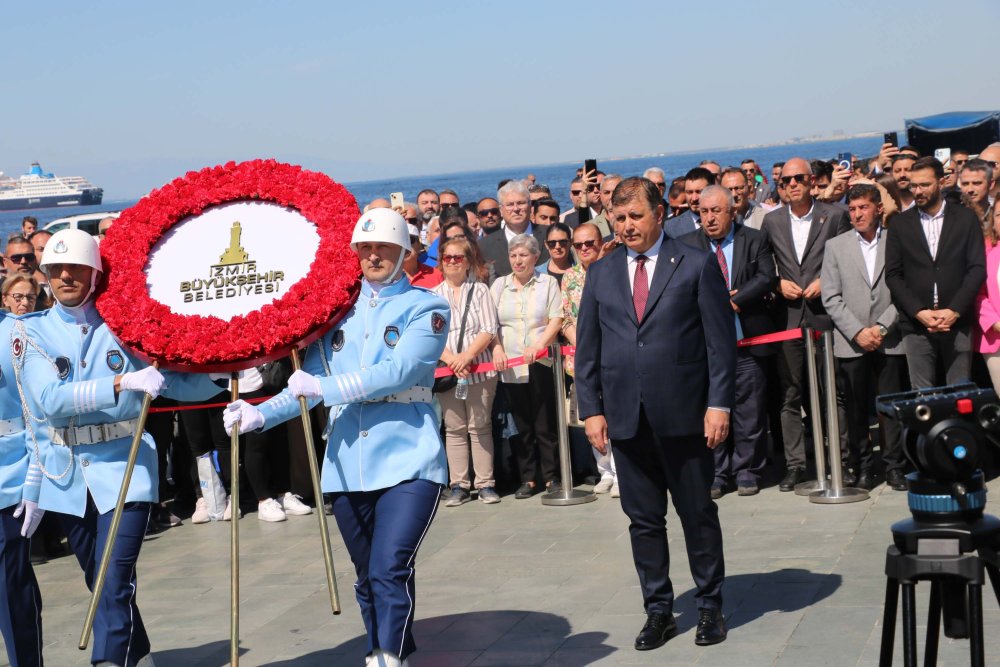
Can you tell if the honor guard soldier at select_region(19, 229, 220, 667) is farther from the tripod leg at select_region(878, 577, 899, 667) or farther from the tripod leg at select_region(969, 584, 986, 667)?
the tripod leg at select_region(969, 584, 986, 667)

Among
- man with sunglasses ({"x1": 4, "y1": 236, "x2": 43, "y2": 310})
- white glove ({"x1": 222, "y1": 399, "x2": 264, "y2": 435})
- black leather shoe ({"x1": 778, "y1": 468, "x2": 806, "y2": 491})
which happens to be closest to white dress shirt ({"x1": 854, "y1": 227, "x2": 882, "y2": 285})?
black leather shoe ({"x1": 778, "y1": 468, "x2": 806, "y2": 491})

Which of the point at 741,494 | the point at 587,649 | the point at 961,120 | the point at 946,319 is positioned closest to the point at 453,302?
the point at 741,494

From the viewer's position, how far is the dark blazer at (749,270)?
896 centimetres

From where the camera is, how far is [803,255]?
9.34 meters

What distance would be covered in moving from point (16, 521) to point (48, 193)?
171 m

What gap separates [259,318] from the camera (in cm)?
548

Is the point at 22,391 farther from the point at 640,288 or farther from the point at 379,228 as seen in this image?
the point at 640,288

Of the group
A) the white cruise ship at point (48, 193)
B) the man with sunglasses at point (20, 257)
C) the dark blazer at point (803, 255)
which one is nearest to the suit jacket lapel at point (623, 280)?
the dark blazer at point (803, 255)

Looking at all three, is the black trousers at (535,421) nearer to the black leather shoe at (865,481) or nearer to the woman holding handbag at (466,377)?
the woman holding handbag at (466,377)

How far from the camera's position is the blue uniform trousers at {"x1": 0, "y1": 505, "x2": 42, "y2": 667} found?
5.77m

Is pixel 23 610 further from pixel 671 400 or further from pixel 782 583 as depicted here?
pixel 782 583

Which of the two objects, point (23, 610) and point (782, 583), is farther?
Result: point (782, 583)

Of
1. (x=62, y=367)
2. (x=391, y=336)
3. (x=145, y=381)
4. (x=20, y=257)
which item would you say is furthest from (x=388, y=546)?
(x=20, y=257)

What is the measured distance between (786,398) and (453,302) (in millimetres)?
2419
